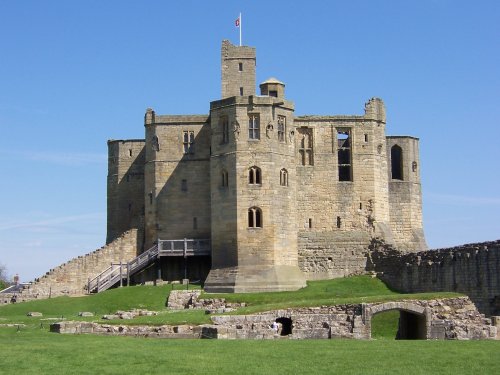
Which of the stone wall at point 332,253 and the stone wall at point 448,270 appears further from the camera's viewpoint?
the stone wall at point 332,253

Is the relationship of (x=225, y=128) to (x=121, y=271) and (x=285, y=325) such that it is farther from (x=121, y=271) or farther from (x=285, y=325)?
(x=285, y=325)

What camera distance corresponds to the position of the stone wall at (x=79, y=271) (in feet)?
195

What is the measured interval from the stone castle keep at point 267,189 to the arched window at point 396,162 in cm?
10

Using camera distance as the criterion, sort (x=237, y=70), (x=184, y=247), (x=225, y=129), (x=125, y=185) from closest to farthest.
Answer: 1. (x=225, y=129)
2. (x=184, y=247)
3. (x=237, y=70)
4. (x=125, y=185)

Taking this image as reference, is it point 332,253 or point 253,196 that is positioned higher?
point 253,196

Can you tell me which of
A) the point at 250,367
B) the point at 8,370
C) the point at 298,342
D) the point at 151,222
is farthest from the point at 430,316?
the point at 151,222

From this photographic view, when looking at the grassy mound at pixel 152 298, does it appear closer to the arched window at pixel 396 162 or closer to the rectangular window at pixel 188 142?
the rectangular window at pixel 188 142

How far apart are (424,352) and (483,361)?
2.89 meters

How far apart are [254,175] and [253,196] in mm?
1311

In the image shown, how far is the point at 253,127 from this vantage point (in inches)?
2280

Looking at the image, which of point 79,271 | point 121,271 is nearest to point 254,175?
point 121,271

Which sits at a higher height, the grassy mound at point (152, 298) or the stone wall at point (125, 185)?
the stone wall at point (125, 185)

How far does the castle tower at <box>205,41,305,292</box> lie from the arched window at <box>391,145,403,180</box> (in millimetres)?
11030

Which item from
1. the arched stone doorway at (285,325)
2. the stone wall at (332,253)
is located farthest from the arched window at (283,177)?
the arched stone doorway at (285,325)
